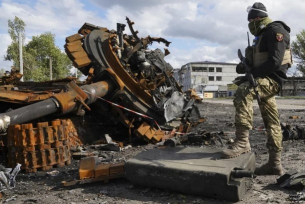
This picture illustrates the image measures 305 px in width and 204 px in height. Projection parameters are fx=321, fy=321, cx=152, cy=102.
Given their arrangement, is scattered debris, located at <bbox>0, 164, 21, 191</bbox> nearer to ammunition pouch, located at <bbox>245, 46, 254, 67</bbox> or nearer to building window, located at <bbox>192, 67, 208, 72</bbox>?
ammunition pouch, located at <bbox>245, 46, 254, 67</bbox>

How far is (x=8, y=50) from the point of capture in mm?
33219

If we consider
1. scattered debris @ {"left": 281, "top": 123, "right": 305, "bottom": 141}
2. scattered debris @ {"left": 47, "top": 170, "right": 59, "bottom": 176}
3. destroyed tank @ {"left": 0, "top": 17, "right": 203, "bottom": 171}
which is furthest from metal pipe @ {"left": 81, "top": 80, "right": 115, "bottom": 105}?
scattered debris @ {"left": 281, "top": 123, "right": 305, "bottom": 141}

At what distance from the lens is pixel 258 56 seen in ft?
14.1

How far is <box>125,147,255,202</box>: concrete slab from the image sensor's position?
3387mm

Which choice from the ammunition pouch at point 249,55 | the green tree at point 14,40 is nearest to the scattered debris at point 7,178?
the ammunition pouch at point 249,55

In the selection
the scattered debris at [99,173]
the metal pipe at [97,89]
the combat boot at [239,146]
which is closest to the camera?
the combat boot at [239,146]

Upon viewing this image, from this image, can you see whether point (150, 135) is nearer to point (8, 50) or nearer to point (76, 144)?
point (76, 144)

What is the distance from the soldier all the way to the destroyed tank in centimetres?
290

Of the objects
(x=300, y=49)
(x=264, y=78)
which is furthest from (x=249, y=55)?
(x=300, y=49)

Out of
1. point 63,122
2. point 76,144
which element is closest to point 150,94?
point 76,144

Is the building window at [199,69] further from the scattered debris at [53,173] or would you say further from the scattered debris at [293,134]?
the scattered debris at [53,173]

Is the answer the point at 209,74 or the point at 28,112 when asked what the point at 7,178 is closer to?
the point at 28,112

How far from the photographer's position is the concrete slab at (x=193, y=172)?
3.39 meters

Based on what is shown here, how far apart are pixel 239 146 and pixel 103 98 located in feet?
12.7
